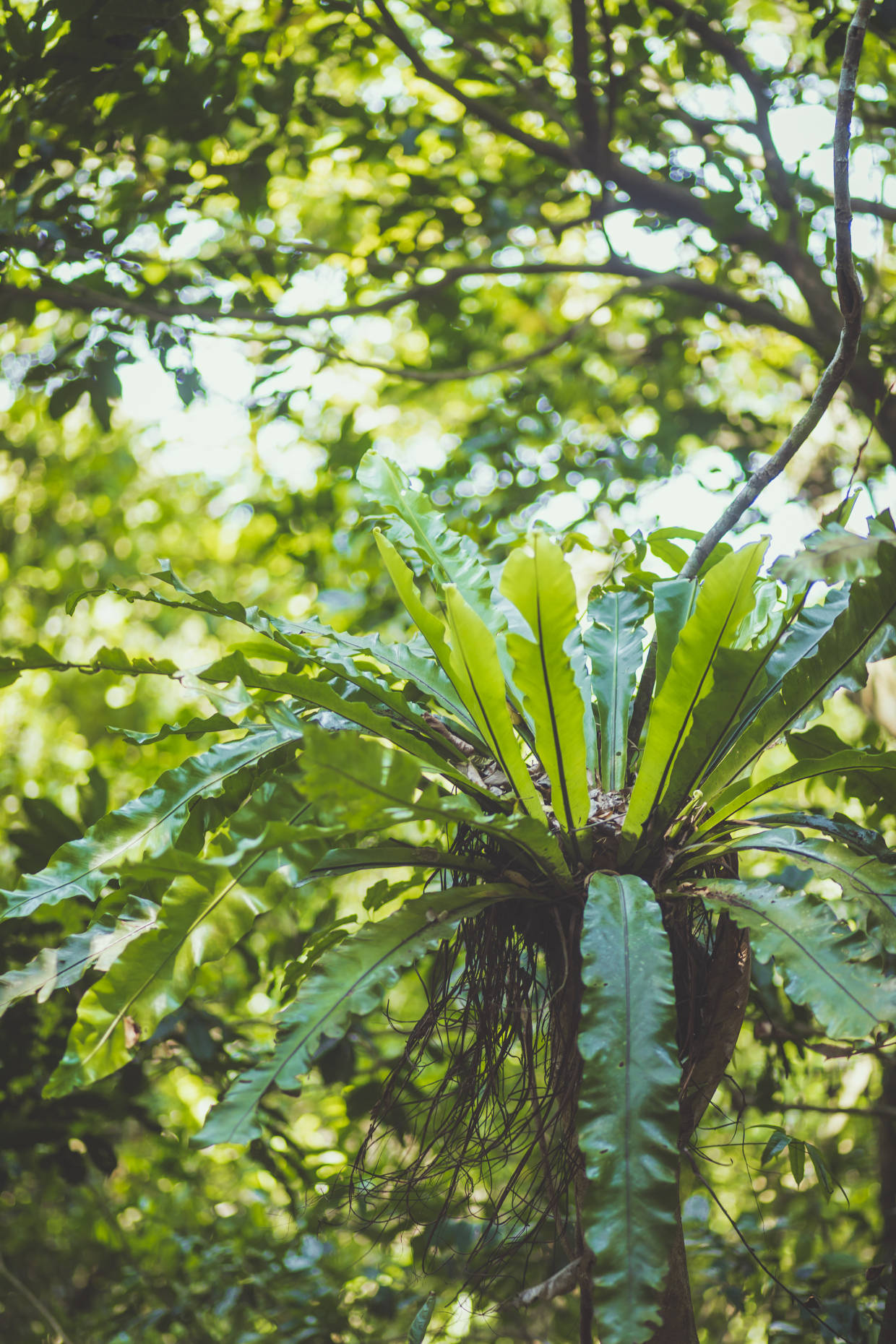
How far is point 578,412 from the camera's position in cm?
319

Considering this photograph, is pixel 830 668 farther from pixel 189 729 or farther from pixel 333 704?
pixel 189 729

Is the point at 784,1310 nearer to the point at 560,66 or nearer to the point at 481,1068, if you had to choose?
the point at 481,1068

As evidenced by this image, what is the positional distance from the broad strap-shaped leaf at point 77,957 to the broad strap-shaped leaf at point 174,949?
5cm

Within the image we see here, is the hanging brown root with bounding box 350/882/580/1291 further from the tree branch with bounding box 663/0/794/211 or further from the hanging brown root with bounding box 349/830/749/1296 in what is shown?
the tree branch with bounding box 663/0/794/211

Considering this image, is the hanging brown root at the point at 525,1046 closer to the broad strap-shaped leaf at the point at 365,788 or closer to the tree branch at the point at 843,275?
the broad strap-shaped leaf at the point at 365,788

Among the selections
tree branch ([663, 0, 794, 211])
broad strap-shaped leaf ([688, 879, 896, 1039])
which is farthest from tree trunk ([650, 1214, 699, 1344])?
tree branch ([663, 0, 794, 211])

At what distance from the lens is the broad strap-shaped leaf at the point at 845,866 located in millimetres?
756

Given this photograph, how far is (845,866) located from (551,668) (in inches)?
12.9

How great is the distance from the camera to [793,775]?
2.82 feet

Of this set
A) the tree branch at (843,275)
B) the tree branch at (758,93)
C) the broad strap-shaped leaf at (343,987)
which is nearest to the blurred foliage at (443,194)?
the tree branch at (758,93)

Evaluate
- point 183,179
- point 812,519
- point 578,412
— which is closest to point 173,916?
point 183,179

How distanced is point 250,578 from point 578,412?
2.46 m

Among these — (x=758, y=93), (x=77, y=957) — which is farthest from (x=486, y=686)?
(x=758, y=93)

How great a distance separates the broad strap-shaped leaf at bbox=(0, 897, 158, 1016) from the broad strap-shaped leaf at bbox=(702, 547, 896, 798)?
0.59 m
